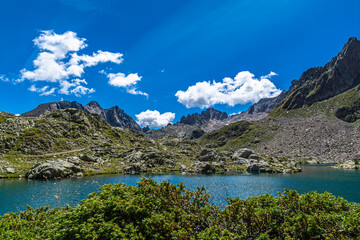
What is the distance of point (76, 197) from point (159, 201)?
44959 millimetres

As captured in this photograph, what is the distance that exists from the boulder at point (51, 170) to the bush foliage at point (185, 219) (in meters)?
78.2

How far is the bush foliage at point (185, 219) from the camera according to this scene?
10.8 meters

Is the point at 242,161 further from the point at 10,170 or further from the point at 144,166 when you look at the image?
the point at 10,170

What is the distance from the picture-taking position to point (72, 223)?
40.2 feet

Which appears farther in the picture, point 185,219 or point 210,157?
point 210,157

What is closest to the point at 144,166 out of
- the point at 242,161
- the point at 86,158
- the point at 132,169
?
the point at 132,169

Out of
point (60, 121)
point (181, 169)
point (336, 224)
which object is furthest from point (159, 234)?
point (60, 121)

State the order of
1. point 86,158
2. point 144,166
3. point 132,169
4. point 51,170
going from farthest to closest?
point 144,166 < point 86,158 < point 132,169 < point 51,170

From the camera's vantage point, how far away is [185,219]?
12.7 m

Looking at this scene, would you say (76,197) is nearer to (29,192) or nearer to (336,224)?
(29,192)

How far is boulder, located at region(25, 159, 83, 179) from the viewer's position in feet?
263

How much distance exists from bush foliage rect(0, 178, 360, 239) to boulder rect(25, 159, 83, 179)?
7822cm

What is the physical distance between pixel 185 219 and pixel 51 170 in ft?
294

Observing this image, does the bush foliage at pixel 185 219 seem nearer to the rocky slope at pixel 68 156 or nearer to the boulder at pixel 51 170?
the boulder at pixel 51 170
